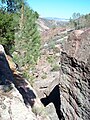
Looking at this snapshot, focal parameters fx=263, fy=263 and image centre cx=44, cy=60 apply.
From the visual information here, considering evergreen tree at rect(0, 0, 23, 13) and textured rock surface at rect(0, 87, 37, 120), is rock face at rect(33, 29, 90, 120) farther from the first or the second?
evergreen tree at rect(0, 0, 23, 13)

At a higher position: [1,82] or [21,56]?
[1,82]

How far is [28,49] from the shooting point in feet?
109

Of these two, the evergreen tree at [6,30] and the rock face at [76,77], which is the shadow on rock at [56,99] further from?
the evergreen tree at [6,30]

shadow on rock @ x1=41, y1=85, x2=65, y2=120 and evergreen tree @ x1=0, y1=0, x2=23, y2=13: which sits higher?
evergreen tree @ x1=0, y1=0, x2=23, y2=13

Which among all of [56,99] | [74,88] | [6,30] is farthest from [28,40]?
[74,88]

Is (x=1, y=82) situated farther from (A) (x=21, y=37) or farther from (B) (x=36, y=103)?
(A) (x=21, y=37)

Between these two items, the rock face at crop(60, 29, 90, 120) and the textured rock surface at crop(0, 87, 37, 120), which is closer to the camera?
the textured rock surface at crop(0, 87, 37, 120)

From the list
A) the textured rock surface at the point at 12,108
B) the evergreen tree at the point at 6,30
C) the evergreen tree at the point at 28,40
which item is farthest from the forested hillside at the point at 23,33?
the textured rock surface at the point at 12,108

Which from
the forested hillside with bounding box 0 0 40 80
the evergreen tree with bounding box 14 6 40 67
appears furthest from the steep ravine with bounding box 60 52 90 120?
the evergreen tree with bounding box 14 6 40 67

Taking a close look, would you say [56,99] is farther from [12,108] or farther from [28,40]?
[28,40]

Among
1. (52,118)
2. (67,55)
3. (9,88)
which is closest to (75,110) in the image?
(52,118)

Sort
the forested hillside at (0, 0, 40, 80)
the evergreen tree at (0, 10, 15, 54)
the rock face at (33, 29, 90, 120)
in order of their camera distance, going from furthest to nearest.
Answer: the forested hillside at (0, 0, 40, 80), the evergreen tree at (0, 10, 15, 54), the rock face at (33, 29, 90, 120)

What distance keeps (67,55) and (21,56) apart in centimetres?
1970

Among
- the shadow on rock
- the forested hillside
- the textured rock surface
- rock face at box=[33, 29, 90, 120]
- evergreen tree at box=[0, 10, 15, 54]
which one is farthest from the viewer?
the forested hillside
